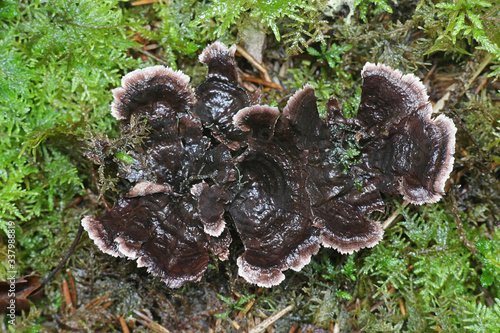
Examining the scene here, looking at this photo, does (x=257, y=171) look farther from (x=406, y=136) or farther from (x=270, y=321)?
(x=270, y=321)

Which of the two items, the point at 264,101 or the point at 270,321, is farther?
the point at 264,101

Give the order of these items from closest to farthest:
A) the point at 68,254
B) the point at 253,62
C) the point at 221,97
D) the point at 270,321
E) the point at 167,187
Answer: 1. the point at 167,187
2. the point at 221,97
3. the point at 68,254
4. the point at 270,321
5. the point at 253,62

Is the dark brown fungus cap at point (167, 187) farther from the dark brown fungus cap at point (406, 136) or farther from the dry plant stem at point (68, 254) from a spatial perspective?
the dark brown fungus cap at point (406, 136)

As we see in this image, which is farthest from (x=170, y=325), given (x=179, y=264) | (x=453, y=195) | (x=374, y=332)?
(x=453, y=195)

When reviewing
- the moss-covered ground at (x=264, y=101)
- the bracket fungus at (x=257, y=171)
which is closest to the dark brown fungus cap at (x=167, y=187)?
the bracket fungus at (x=257, y=171)

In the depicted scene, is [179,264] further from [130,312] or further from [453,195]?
[453,195]

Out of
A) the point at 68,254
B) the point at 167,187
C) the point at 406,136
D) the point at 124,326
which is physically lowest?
the point at 124,326

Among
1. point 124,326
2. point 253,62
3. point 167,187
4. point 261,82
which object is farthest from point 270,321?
point 253,62
